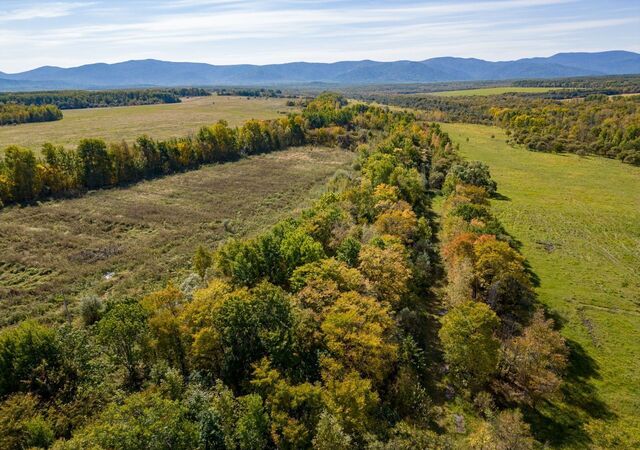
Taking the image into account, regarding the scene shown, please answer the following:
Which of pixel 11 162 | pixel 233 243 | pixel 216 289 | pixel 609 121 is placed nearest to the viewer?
pixel 216 289

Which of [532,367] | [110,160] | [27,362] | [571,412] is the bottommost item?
[571,412]

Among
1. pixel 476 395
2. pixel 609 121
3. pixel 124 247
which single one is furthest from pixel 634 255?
pixel 609 121

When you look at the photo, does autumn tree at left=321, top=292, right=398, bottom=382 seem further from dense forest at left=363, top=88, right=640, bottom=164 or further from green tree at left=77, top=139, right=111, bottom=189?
dense forest at left=363, top=88, right=640, bottom=164

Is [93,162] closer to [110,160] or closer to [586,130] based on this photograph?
[110,160]

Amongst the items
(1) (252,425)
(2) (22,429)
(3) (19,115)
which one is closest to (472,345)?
(1) (252,425)

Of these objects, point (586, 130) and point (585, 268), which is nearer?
point (585, 268)

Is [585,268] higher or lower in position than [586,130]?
lower

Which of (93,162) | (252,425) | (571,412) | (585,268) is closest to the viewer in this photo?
(252,425)

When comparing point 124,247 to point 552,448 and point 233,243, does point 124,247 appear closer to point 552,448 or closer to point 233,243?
point 233,243
